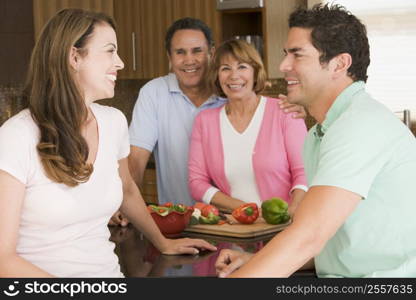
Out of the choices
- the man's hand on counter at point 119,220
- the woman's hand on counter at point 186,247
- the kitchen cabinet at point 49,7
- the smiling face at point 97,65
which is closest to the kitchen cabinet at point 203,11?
the kitchen cabinet at point 49,7

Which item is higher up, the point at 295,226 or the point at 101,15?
the point at 101,15

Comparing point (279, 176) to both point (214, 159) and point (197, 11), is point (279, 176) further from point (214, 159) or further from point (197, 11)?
point (197, 11)

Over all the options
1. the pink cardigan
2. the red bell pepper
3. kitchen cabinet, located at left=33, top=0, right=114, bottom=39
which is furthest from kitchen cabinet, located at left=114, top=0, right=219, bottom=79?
the red bell pepper

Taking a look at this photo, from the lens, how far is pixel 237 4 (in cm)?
455

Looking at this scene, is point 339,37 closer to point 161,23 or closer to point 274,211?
point 274,211

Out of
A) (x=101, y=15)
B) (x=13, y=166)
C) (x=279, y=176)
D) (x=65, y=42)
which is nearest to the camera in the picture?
(x=13, y=166)

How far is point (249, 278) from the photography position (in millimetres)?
1679

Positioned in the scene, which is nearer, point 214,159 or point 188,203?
point 214,159

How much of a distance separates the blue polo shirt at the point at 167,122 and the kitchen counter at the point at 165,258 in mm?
831

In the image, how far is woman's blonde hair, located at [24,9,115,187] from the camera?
2023mm

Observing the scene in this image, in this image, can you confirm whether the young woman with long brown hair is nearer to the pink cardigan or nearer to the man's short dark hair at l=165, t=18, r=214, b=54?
the pink cardigan

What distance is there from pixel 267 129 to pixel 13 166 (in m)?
1.60

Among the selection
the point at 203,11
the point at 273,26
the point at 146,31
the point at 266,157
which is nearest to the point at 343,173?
the point at 266,157

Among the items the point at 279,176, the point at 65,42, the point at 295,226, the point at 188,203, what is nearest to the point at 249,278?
the point at 295,226
